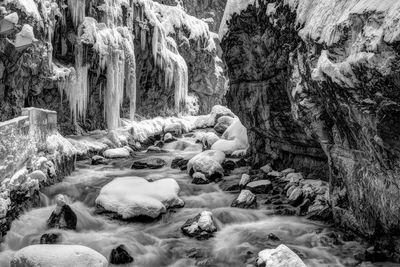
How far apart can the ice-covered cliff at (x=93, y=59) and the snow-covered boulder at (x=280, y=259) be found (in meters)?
9.60

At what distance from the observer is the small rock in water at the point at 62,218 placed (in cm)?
780

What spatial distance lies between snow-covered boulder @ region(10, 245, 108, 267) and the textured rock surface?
469 centimetres

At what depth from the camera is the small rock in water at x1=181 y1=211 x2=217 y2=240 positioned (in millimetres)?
7637

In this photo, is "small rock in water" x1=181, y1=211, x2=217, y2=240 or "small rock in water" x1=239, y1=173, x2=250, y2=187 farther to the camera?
"small rock in water" x1=239, y1=173, x2=250, y2=187

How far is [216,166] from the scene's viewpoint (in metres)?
12.6

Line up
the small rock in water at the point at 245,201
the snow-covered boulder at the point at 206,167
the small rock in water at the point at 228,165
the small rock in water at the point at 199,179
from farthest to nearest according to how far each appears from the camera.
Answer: the small rock in water at the point at 228,165, the snow-covered boulder at the point at 206,167, the small rock in water at the point at 199,179, the small rock in water at the point at 245,201

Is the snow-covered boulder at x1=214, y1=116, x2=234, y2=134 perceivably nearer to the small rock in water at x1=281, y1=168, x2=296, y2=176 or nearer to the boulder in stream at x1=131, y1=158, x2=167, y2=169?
the boulder in stream at x1=131, y1=158, x2=167, y2=169

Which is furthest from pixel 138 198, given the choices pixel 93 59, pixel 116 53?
pixel 116 53

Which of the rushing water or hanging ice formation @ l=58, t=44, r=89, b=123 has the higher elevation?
hanging ice formation @ l=58, t=44, r=89, b=123

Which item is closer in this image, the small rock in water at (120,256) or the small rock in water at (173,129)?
the small rock in water at (120,256)

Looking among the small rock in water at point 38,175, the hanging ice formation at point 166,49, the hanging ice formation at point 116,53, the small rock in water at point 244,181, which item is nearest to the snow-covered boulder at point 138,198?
the small rock in water at point 38,175

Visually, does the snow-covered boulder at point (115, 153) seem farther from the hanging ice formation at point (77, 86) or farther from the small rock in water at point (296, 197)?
the small rock in water at point (296, 197)

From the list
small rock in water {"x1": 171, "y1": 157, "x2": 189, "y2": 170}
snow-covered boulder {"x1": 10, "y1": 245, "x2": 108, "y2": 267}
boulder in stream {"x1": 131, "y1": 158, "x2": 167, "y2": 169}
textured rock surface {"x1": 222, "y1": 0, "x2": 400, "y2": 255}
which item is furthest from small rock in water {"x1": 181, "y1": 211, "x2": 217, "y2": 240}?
boulder in stream {"x1": 131, "y1": 158, "x2": 167, "y2": 169}

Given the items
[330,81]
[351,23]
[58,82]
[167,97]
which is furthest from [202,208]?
[167,97]
